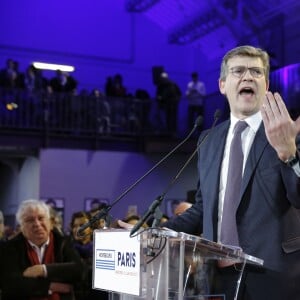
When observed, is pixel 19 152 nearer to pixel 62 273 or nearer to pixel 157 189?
→ pixel 157 189

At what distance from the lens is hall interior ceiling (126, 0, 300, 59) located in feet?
54.5

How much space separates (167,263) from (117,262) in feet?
0.84

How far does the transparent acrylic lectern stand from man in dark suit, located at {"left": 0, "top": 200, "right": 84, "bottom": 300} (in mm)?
2594

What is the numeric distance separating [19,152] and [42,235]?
36.8 ft

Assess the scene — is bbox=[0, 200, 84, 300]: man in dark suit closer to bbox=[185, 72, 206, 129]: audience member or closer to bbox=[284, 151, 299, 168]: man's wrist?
bbox=[284, 151, 299, 168]: man's wrist

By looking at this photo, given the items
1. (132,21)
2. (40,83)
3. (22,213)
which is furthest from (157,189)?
(22,213)

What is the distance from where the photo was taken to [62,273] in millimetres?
4973

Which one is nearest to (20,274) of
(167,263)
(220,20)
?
(167,263)

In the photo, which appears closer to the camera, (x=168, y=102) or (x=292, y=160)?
(x=292, y=160)

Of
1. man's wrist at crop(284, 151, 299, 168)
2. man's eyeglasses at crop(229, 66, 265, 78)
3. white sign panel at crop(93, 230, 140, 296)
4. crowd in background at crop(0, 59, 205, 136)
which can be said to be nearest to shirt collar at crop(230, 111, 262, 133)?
man's eyeglasses at crop(229, 66, 265, 78)

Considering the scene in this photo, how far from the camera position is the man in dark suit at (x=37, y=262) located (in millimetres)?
4871

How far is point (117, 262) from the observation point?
2426 mm

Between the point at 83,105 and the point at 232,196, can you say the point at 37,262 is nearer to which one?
the point at 232,196

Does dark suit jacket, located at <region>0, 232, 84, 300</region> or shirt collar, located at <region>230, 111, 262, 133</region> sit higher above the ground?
shirt collar, located at <region>230, 111, 262, 133</region>
